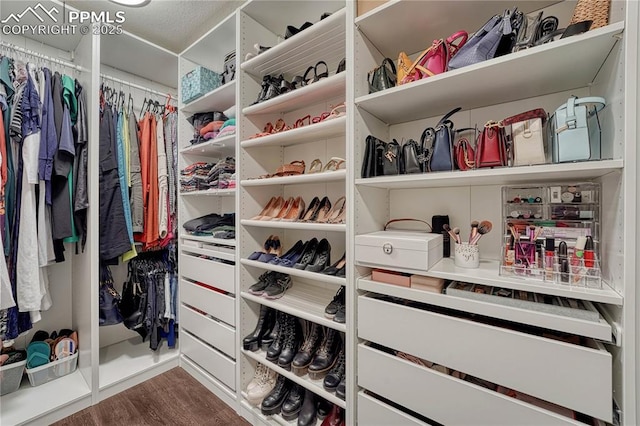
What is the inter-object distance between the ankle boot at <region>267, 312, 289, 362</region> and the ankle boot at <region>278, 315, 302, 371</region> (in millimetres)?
26

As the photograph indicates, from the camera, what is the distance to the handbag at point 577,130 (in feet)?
2.47

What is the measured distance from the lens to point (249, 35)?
1649 millimetres

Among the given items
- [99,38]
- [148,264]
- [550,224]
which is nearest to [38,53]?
[99,38]

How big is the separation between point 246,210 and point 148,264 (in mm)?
1104

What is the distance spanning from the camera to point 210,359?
1818 millimetres

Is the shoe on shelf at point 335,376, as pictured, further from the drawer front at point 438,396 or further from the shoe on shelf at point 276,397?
the shoe on shelf at point 276,397

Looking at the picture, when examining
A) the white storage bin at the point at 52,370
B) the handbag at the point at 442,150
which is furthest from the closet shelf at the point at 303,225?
the white storage bin at the point at 52,370

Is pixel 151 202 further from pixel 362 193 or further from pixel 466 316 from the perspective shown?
pixel 466 316

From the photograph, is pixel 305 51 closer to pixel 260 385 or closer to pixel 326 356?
pixel 326 356

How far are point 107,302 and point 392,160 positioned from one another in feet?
6.83

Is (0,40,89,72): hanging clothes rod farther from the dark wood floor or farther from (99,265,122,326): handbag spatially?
the dark wood floor

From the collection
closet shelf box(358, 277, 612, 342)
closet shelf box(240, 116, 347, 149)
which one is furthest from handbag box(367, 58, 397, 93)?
closet shelf box(358, 277, 612, 342)

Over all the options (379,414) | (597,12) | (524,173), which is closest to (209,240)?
(379,414)

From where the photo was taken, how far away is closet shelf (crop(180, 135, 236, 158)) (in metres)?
1.78
